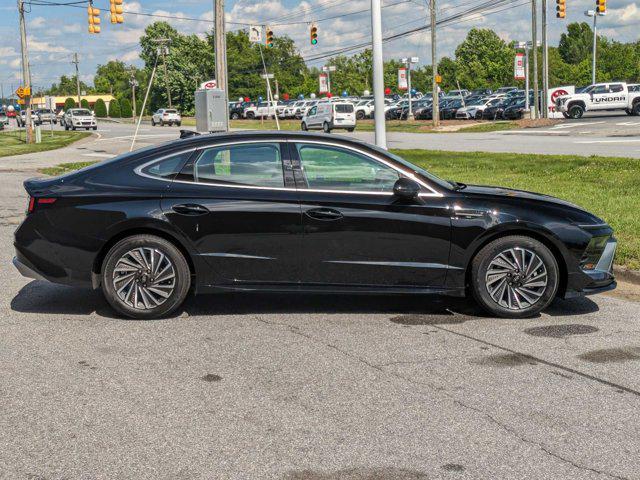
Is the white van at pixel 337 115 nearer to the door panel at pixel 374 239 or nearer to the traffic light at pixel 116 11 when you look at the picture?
the traffic light at pixel 116 11

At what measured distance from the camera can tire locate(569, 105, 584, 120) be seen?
5212cm

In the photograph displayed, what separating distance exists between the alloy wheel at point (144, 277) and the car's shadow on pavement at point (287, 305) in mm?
322

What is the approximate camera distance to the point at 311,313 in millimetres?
7215

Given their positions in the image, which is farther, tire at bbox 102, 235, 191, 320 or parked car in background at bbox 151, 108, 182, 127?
parked car in background at bbox 151, 108, 182, 127

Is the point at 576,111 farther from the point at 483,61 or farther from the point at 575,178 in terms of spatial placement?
the point at 483,61

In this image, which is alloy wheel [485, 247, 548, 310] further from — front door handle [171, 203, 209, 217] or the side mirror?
front door handle [171, 203, 209, 217]

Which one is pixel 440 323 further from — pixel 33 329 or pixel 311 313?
pixel 33 329

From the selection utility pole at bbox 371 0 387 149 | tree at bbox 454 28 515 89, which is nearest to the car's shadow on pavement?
utility pole at bbox 371 0 387 149

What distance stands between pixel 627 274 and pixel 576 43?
139 m

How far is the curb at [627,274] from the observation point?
27.0 ft

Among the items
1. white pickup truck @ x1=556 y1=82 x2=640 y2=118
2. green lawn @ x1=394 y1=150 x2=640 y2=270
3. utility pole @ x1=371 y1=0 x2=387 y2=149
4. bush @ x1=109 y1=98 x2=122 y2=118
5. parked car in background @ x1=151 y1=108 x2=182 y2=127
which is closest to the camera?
green lawn @ x1=394 y1=150 x2=640 y2=270

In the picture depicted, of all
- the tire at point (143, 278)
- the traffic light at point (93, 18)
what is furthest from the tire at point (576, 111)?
the tire at point (143, 278)

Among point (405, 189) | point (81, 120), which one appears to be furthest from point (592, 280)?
point (81, 120)

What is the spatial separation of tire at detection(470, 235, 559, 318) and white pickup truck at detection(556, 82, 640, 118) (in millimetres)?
47860
